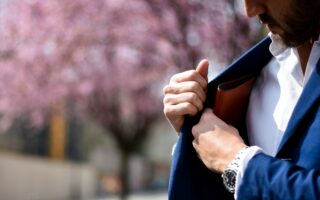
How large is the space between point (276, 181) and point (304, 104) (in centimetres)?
16

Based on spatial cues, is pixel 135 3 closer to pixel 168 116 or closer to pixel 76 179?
pixel 168 116

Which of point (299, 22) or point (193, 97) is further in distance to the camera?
point (193, 97)

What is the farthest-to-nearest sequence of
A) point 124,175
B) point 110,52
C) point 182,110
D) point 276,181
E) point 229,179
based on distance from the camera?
point 124,175 → point 110,52 → point 182,110 → point 229,179 → point 276,181

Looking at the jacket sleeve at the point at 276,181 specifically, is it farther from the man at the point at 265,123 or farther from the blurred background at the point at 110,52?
the blurred background at the point at 110,52

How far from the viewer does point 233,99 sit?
1.45m

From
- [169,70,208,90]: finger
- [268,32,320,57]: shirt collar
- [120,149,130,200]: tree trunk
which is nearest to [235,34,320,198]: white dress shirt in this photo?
[268,32,320,57]: shirt collar

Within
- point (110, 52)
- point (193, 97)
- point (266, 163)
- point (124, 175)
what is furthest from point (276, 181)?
point (124, 175)

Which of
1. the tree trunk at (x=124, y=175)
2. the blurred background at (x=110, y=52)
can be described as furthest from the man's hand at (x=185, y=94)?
the tree trunk at (x=124, y=175)

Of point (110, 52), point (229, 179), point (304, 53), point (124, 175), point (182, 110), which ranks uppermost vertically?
point (110, 52)

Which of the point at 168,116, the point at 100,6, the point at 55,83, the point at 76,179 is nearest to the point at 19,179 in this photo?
the point at 76,179

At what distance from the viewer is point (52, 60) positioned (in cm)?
1192

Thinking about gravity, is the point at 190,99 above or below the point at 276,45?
below

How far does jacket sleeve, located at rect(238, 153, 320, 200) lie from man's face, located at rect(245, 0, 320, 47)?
0.22 m

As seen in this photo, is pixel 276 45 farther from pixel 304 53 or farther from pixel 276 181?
pixel 276 181
